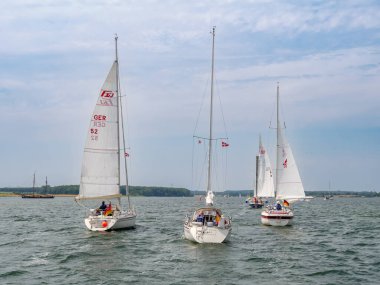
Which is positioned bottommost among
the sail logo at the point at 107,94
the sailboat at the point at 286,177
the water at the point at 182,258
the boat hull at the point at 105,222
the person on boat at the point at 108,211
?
the water at the point at 182,258

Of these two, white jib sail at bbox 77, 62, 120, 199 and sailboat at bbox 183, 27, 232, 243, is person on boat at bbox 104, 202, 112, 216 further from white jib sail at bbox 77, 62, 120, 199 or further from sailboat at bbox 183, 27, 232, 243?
sailboat at bbox 183, 27, 232, 243

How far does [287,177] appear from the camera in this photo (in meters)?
54.7

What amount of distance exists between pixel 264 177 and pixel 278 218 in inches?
1371

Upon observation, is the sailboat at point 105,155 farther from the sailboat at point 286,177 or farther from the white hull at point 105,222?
→ the sailboat at point 286,177

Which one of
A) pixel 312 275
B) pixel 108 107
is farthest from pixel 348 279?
pixel 108 107

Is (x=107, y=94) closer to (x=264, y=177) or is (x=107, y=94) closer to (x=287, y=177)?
(x=287, y=177)

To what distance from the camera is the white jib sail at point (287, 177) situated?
5447 centimetres

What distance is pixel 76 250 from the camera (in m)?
34.0

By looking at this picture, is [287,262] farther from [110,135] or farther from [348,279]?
[110,135]

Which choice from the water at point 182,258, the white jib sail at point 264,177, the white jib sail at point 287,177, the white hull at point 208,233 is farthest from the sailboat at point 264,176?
the white hull at point 208,233

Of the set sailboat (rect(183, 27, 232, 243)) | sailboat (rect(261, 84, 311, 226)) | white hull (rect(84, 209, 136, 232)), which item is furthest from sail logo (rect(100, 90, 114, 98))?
sailboat (rect(261, 84, 311, 226))

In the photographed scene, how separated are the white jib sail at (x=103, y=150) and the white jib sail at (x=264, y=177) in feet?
131

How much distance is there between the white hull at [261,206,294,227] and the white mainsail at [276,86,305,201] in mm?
4036

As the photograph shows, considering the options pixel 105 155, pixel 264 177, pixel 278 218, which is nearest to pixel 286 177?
pixel 278 218
